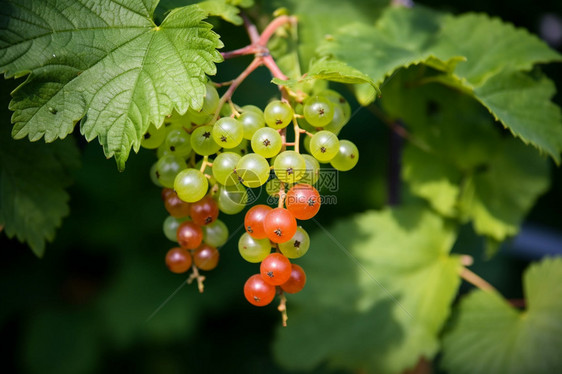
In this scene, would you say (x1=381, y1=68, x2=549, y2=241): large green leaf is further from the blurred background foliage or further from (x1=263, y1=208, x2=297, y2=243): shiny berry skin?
(x1=263, y1=208, x2=297, y2=243): shiny berry skin

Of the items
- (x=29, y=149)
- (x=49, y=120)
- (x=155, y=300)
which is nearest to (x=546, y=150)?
(x=49, y=120)

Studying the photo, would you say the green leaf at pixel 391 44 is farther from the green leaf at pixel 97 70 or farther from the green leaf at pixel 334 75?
the green leaf at pixel 97 70

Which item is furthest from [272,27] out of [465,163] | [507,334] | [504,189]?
[507,334]

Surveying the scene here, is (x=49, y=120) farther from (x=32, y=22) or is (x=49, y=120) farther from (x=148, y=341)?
(x=148, y=341)

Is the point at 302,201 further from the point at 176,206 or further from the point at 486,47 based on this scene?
the point at 486,47

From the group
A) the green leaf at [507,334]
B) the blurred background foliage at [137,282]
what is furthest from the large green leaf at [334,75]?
the green leaf at [507,334]

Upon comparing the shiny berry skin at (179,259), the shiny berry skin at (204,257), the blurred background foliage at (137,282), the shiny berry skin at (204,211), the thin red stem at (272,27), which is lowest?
the blurred background foliage at (137,282)
